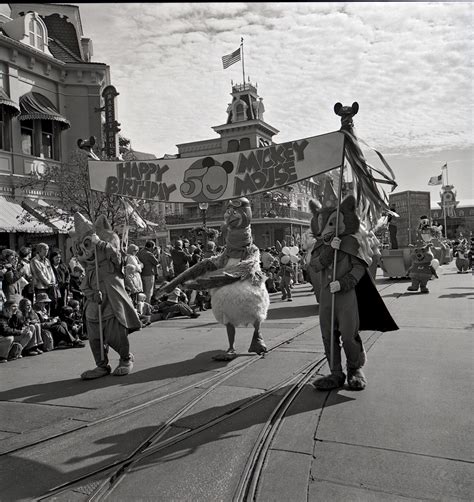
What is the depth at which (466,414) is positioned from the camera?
12.7 feet

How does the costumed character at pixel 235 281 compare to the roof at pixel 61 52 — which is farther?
the roof at pixel 61 52

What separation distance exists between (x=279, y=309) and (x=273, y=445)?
25.5 feet

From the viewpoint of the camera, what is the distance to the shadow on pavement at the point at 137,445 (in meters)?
2.97

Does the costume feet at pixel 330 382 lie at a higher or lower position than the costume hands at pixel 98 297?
lower

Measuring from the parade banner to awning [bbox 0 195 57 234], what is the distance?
1040cm

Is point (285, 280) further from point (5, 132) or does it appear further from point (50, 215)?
point (5, 132)

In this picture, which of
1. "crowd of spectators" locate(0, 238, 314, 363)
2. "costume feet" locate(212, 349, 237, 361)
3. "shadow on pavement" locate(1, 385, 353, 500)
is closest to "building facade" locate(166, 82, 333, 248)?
"crowd of spectators" locate(0, 238, 314, 363)

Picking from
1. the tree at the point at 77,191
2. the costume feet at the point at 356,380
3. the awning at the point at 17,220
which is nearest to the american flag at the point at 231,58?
the tree at the point at 77,191

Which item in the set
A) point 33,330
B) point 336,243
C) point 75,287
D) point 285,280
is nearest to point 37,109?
point 75,287

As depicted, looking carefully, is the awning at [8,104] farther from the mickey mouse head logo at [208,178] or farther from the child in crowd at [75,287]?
the mickey mouse head logo at [208,178]

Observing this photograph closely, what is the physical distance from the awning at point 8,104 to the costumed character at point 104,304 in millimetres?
12188

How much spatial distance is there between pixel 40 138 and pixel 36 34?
13.7 feet

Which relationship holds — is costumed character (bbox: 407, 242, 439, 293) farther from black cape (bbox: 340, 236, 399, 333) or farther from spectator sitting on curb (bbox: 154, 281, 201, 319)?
black cape (bbox: 340, 236, 399, 333)

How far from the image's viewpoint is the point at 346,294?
4.68m
